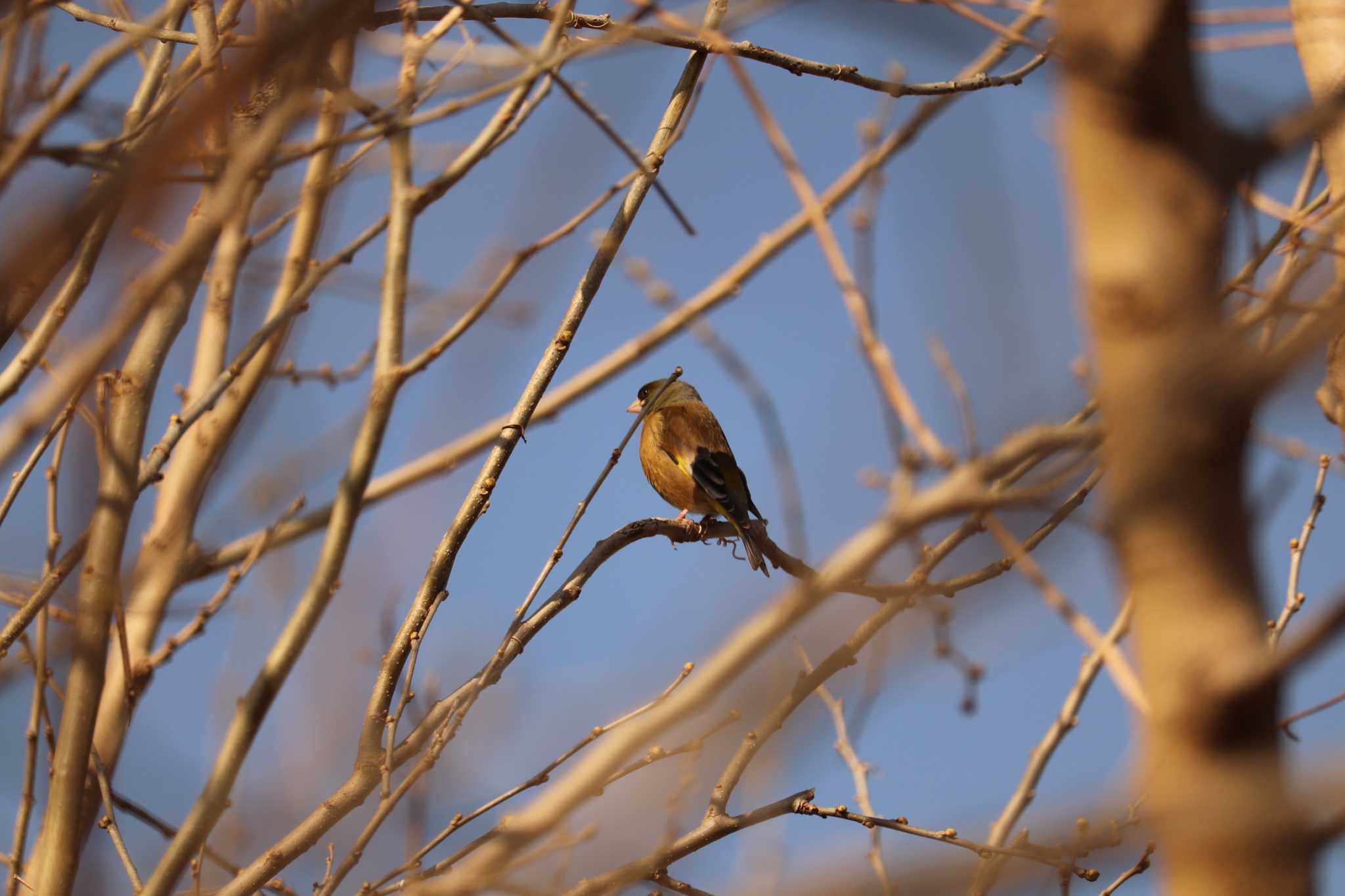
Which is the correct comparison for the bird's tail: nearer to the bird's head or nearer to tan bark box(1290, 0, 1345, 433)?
the bird's head

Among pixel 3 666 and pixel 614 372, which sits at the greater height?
pixel 614 372

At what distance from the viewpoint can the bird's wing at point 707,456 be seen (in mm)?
6297

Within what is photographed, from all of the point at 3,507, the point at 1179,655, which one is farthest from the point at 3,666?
the point at 1179,655

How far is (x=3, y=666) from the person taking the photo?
98.3 inches

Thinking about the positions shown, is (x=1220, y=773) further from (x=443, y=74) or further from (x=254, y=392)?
(x=254, y=392)

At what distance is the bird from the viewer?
6395mm

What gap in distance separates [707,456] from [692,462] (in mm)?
123

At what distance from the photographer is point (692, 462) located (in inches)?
267

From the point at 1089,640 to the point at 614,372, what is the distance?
2.35 metres

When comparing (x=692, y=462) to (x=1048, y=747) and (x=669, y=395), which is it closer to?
(x=669, y=395)

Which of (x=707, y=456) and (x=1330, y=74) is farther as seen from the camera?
(x=707, y=456)

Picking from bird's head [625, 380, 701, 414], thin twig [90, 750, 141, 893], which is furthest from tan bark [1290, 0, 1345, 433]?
bird's head [625, 380, 701, 414]

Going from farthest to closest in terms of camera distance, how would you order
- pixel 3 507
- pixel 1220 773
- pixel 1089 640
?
pixel 3 507, pixel 1089 640, pixel 1220 773

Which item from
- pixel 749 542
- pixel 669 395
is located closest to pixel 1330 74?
pixel 749 542
